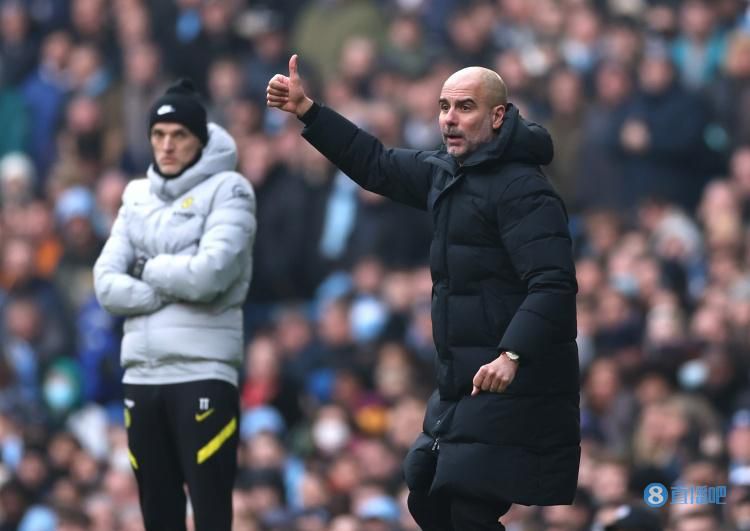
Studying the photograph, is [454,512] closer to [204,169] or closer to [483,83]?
[483,83]

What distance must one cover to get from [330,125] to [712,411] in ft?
16.6

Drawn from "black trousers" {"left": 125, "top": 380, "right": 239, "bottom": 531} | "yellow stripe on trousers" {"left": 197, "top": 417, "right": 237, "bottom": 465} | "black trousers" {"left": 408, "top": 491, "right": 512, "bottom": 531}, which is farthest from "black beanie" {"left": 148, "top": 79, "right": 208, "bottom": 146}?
"black trousers" {"left": 408, "top": 491, "right": 512, "bottom": 531}

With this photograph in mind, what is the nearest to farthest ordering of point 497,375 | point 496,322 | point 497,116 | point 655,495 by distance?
point 497,375 → point 496,322 → point 497,116 → point 655,495

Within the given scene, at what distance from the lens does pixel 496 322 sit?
781cm

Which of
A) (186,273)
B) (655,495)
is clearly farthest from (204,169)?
(655,495)

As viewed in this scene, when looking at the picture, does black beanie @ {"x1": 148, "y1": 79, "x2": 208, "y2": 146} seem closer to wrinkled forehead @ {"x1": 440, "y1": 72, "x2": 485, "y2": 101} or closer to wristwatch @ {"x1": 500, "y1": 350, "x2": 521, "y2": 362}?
wrinkled forehead @ {"x1": 440, "y1": 72, "x2": 485, "y2": 101}

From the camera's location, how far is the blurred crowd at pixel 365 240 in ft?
41.9

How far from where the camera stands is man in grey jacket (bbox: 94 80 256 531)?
873 cm

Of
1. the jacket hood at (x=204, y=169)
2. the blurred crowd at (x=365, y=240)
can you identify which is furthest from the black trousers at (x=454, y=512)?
the blurred crowd at (x=365, y=240)

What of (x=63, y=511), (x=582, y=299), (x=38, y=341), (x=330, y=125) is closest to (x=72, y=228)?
(x=38, y=341)

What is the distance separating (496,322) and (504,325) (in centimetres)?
3

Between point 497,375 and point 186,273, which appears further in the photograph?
point 186,273

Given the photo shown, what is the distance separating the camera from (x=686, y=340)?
1303cm

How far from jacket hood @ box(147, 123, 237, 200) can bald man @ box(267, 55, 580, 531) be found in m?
0.93
